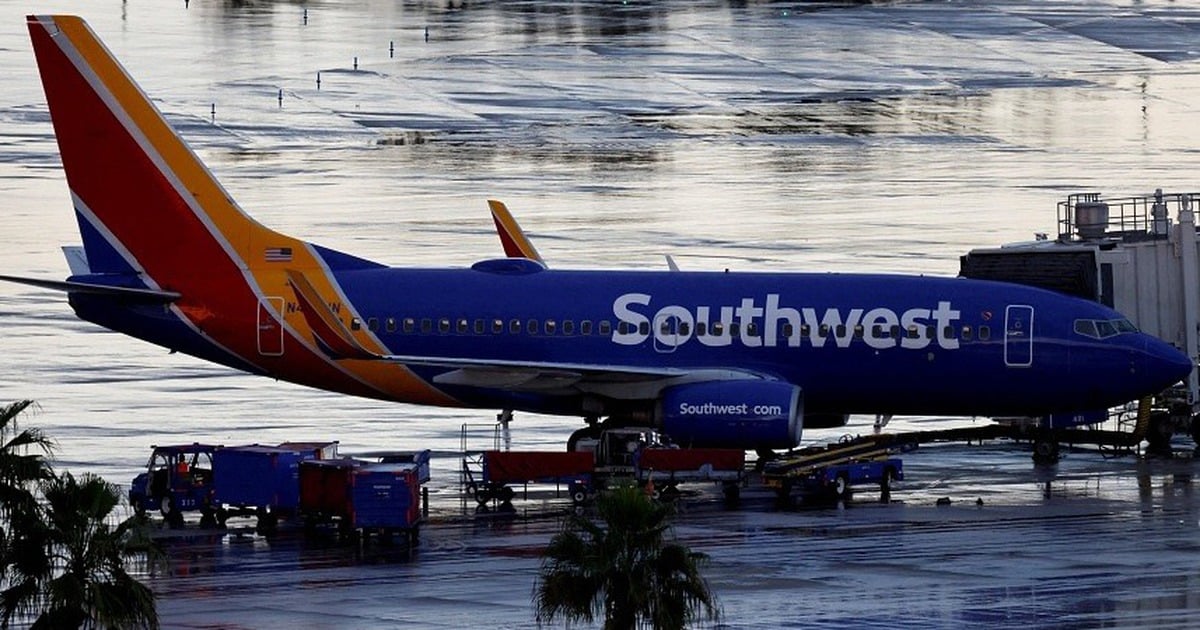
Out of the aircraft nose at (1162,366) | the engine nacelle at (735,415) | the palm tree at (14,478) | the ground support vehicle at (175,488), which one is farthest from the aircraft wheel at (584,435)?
the palm tree at (14,478)

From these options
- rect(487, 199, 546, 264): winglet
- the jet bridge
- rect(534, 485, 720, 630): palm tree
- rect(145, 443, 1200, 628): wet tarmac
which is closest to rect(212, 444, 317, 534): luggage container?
rect(145, 443, 1200, 628): wet tarmac

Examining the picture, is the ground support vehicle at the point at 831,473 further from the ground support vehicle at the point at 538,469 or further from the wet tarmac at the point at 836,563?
the ground support vehicle at the point at 538,469

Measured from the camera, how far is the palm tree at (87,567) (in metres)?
29.2

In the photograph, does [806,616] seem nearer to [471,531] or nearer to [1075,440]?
[471,531]

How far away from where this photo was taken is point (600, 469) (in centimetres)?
4903

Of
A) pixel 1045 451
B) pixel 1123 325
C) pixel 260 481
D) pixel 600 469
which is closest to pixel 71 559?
pixel 260 481

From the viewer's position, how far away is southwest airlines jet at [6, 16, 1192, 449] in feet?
170

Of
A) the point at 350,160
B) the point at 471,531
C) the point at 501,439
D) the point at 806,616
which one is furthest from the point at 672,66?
the point at 806,616

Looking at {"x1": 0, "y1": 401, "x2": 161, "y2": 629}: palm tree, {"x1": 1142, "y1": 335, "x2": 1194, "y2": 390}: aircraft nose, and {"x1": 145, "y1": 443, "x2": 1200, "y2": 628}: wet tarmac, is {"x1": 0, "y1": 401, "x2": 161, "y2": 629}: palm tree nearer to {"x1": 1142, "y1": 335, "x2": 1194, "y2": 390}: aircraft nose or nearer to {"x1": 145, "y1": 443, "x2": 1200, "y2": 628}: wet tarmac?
{"x1": 145, "y1": 443, "x2": 1200, "y2": 628}: wet tarmac

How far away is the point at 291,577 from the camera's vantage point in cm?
4128

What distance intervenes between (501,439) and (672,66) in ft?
262

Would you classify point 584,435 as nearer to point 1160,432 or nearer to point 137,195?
point 137,195

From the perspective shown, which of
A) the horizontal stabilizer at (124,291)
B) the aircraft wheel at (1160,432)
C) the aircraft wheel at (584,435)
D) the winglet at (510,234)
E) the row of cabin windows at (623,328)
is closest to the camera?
the row of cabin windows at (623,328)

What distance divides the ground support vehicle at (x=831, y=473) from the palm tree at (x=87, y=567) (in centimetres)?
2167
